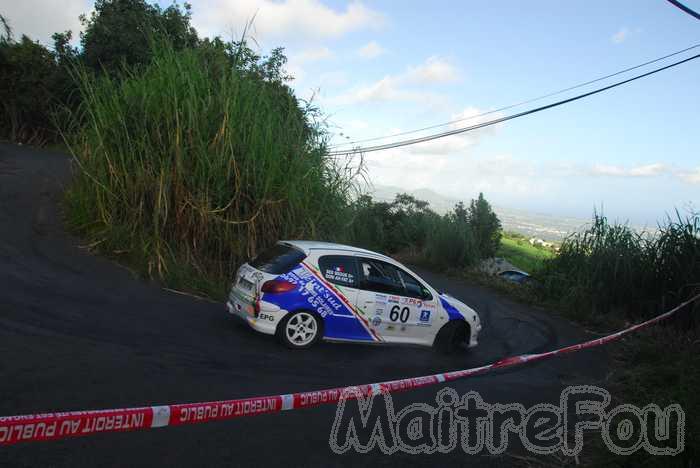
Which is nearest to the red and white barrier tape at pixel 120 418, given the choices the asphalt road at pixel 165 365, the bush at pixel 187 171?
the asphalt road at pixel 165 365

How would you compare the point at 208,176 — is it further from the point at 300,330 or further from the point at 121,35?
the point at 121,35

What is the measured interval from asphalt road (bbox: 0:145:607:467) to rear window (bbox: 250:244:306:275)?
994 mm

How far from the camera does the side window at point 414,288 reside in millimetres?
8508

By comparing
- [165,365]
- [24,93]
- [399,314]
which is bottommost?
[165,365]

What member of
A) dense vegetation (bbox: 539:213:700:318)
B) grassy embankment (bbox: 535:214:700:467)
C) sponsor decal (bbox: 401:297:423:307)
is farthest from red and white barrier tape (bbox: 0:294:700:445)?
dense vegetation (bbox: 539:213:700:318)

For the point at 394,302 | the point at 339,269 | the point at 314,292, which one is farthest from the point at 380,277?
the point at 314,292

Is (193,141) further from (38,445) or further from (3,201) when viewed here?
(38,445)

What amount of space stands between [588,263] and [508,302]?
8.60ft

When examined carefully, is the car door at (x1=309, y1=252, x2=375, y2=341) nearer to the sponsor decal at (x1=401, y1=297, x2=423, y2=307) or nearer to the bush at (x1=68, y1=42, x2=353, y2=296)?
the sponsor decal at (x1=401, y1=297, x2=423, y2=307)

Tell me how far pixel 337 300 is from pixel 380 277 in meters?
0.93

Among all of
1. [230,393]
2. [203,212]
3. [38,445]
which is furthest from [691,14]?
[38,445]

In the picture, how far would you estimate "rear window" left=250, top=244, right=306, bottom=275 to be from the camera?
24.6ft

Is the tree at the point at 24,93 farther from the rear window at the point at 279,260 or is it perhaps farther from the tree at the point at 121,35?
the rear window at the point at 279,260

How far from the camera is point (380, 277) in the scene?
8.25m
